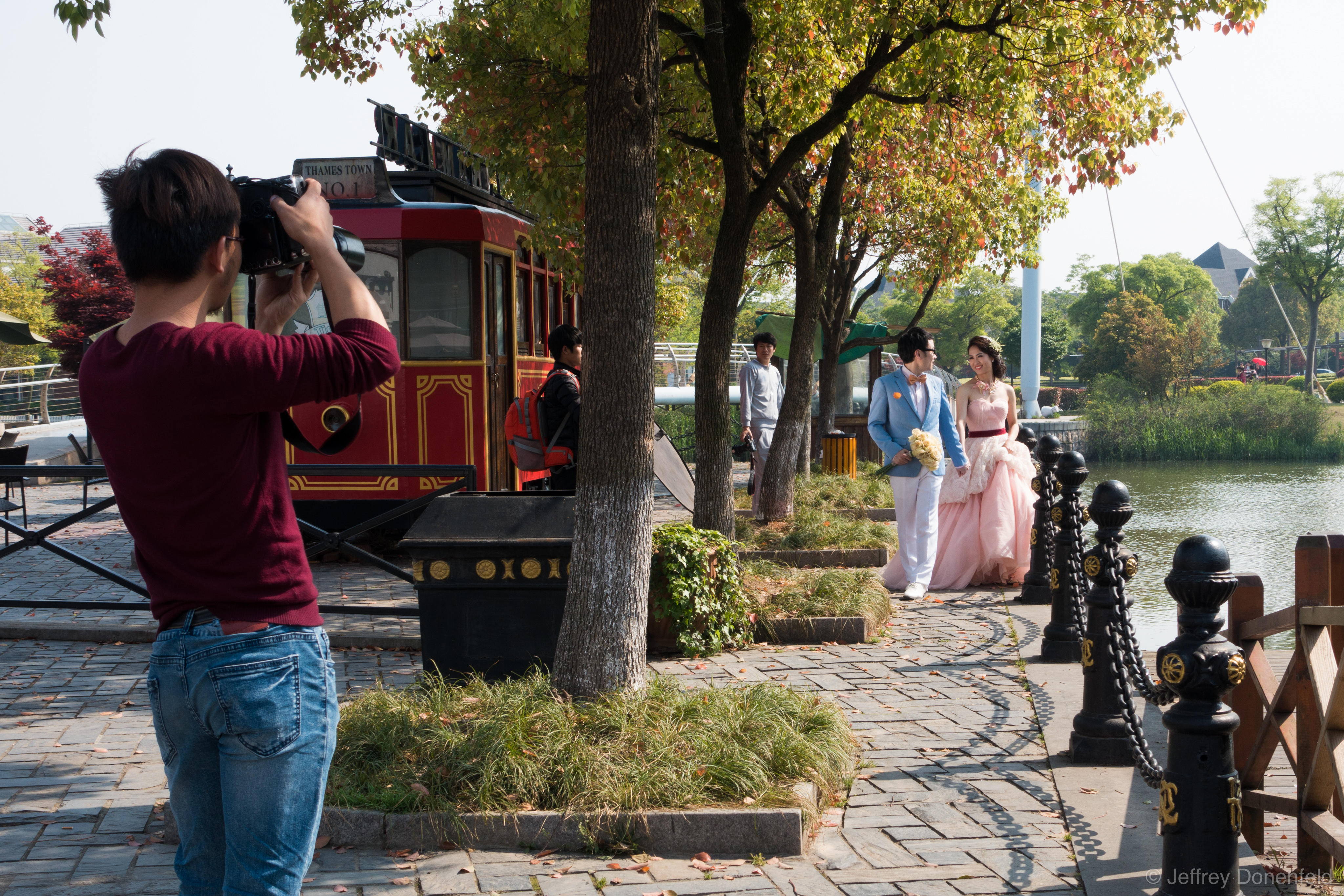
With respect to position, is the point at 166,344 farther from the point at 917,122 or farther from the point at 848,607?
the point at 917,122

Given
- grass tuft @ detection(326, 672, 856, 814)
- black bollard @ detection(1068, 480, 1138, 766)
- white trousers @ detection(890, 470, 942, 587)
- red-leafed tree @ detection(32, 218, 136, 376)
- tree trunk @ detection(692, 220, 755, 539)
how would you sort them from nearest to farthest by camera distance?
grass tuft @ detection(326, 672, 856, 814), black bollard @ detection(1068, 480, 1138, 766), white trousers @ detection(890, 470, 942, 587), tree trunk @ detection(692, 220, 755, 539), red-leafed tree @ detection(32, 218, 136, 376)

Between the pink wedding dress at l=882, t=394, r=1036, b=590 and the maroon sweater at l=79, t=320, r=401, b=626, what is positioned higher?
→ the maroon sweater at l=79, t=320, r=401, b=626

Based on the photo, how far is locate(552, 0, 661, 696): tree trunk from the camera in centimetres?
514

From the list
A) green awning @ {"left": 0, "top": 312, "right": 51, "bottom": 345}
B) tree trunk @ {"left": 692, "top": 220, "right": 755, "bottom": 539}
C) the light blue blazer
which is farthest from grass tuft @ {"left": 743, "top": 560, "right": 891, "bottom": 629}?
green awning @ {"left": 0, "top": 312, "right": 51, "bottom": 345}

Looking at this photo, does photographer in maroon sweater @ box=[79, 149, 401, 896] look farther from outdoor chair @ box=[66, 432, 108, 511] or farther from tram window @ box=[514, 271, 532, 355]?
outdoor chair @ box=[66, 432, 108, 511]

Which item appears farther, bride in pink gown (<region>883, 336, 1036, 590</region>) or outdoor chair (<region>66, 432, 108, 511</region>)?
outdoor chair (<region>66, 432, 108, 511</region>)

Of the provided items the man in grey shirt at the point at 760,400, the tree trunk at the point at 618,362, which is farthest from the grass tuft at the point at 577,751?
the man in grey shirt at the point at 760,400

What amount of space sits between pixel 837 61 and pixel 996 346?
10.7ft

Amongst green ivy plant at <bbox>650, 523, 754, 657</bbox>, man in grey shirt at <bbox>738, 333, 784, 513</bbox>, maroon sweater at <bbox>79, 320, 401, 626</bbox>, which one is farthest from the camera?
man in grey shirt at <bbox>738, 333, 784, 513</bbox>

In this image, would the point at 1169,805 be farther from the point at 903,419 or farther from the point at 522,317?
the point at 522,317

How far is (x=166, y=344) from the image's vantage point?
6.60ft

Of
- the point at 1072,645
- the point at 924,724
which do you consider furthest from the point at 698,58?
the point at 924,724

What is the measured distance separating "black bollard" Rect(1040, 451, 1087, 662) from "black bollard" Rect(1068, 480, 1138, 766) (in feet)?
5.10

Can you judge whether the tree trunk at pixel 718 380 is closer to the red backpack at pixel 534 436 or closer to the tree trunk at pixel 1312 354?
the red backpack at pixel 534 436
